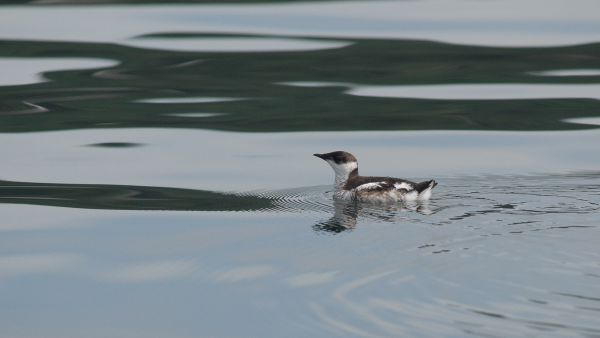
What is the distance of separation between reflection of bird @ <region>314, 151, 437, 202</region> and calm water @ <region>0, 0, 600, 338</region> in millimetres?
264

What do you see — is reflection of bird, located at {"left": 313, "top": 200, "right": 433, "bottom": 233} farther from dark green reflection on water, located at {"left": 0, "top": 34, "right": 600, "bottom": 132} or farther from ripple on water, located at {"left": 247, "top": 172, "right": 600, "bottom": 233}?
dark green reflection on water, located at {"left": 0, "top": 34, "right": 600, "bottom": 132}

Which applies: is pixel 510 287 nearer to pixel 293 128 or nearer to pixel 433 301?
pixel 433 301

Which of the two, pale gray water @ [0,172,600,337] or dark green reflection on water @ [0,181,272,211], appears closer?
pale gray water @ [0,172,600,337]

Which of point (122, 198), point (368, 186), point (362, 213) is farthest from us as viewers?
point (122, 198)

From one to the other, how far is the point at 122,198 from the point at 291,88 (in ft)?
20.1

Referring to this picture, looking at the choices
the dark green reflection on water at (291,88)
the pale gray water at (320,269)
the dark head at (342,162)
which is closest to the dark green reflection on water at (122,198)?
the pale gray water at (320,269)

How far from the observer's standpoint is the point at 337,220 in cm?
931

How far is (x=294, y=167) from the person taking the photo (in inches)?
472

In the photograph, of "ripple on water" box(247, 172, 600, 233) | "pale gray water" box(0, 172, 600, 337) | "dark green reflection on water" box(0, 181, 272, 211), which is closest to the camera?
"pale gray water" box(0, 172, 600, 337)

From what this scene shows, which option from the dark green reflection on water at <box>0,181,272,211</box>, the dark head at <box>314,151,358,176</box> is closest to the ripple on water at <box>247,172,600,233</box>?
the dark head at <box>314,151,358,176</box>

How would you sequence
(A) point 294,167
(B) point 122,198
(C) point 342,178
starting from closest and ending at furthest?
(B) point 122,198 < (C) point 342,178 < (A) point 294,167

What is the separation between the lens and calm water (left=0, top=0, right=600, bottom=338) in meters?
6.79

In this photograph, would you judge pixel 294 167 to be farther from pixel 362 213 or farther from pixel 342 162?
pixel 362 213

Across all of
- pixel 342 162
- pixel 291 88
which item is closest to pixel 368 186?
pixel 342 162
